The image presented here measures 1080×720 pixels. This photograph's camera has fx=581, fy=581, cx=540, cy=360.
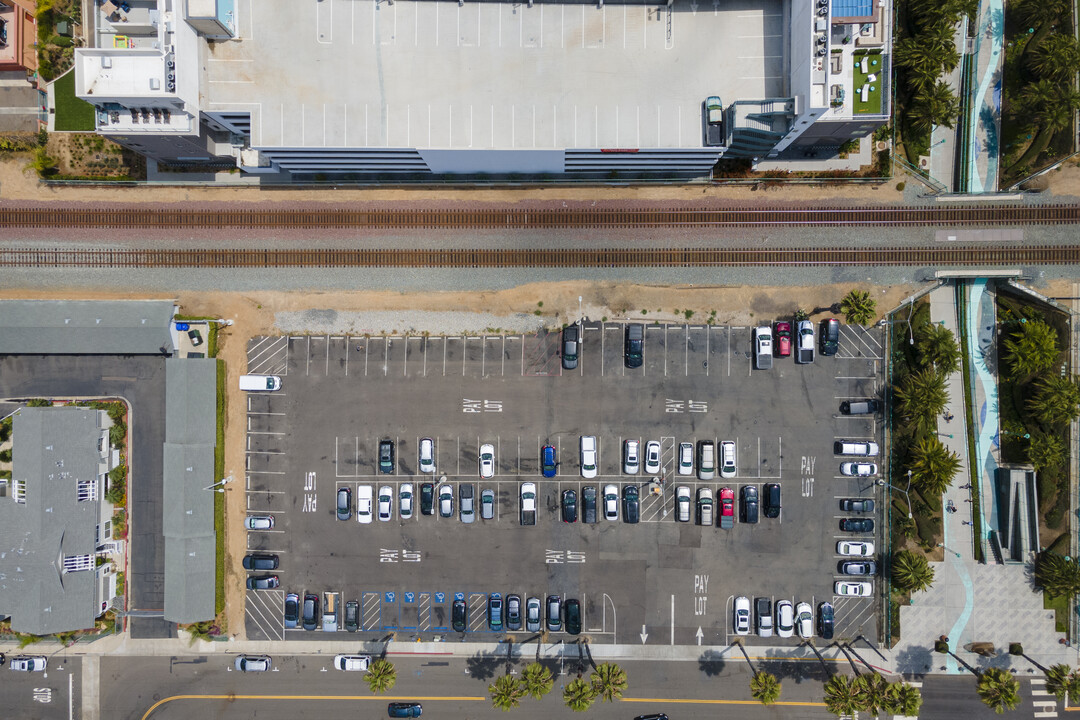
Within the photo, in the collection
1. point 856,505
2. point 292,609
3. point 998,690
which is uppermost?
point 856,505

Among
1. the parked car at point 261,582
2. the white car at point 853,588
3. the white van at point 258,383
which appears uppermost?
the white van at point 258,383

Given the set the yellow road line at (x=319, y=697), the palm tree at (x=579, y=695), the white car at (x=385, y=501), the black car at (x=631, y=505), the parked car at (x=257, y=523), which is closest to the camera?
the palm tree at (x=579, y=695)

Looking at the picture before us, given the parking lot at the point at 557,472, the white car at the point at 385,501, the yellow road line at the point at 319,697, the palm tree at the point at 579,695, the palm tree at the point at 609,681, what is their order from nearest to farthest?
1. the palm tree at the point at 579,695
2. the palm tree at the point at 609,681
3. the parking lot at the point at 557,472
4. the white car at the point at 385,501
5. the yellow road line at the point at 319,697

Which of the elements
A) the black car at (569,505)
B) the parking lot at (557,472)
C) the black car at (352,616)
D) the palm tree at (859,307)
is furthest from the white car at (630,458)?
the black car at (352,616)

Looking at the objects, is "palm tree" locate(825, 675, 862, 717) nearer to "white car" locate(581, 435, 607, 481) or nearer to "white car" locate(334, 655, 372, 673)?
"white car" locate(581, 435, 607, 481)

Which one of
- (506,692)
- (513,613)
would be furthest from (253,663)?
(513,613)

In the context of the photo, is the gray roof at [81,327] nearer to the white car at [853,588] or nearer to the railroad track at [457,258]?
the railroad track at [457,258]

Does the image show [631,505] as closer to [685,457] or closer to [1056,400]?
[685,457]
